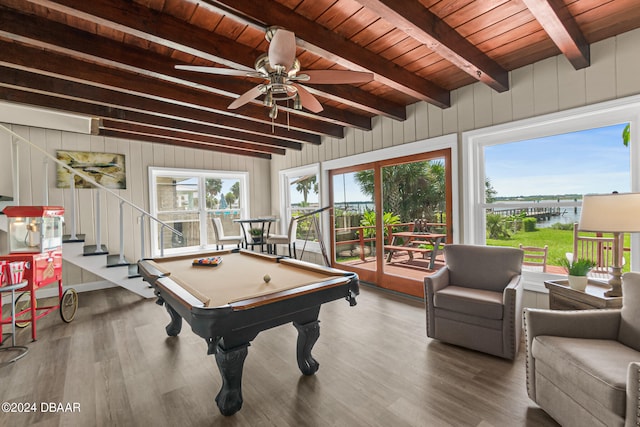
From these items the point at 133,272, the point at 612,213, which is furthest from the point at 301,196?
the point at 612,213

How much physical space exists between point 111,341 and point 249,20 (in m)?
3.22

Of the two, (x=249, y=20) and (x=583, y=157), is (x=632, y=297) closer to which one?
(x=583, y=157)

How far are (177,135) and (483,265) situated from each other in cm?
494

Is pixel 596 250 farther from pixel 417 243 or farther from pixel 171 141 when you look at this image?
pixel 171 141

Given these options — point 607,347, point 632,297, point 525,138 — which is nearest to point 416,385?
point 607,347

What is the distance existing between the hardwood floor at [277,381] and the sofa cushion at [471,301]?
0.37 meters

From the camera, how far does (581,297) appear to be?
215 centimetres

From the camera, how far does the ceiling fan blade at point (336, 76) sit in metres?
2.05

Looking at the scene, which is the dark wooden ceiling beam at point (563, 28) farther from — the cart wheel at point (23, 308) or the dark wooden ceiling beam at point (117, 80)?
the cart wheel at point (23, 308)

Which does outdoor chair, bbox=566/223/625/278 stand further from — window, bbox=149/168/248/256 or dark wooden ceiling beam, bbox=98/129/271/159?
window, bbox=149/168/248/256

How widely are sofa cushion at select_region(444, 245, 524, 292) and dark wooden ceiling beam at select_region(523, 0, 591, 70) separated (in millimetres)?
1748

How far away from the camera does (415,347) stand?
269cm

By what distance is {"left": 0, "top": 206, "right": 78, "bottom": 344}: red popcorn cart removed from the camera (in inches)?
114

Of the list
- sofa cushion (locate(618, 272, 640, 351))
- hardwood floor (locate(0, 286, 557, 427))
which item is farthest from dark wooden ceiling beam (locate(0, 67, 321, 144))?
sofa cushion (locate(618, 272, 640, 351))
